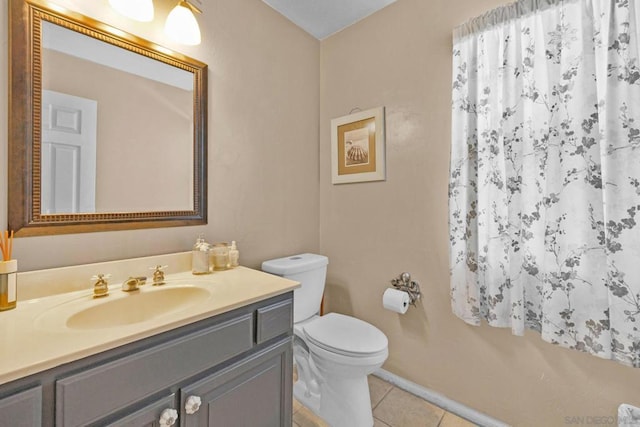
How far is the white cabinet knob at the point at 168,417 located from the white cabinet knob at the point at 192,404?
1.6 inches

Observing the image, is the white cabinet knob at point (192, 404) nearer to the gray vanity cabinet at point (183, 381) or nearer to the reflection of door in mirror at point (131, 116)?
the gray vanity cabinet at point (183, 381)

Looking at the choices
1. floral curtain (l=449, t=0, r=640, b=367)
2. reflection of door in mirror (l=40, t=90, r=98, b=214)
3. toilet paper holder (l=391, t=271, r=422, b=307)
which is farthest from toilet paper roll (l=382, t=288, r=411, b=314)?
reflection of door in mirror (l=40, t=90, r=98, b=214)

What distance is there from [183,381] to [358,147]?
5.43ft

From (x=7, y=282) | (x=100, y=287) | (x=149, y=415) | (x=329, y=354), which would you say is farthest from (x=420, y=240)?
(x=7, y=282)

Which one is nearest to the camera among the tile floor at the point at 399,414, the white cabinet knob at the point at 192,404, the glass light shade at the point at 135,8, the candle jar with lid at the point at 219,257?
the white cabinet knob at the point at 192,404

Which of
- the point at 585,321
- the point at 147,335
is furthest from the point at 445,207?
the point at 147,335

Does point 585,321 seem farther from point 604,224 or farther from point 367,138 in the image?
point 367,138

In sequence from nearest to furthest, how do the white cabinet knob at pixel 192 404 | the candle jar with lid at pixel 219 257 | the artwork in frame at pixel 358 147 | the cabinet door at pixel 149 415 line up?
the cabinet door at pixel 149 415, the white cabinet knob at pixel 192 404, the candle jar with lid at pixel 219 257, the artwork in frame at pixel 358 147

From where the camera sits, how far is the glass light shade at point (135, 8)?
1116 millimetres

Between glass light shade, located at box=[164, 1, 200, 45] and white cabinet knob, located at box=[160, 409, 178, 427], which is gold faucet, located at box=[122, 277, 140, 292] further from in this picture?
glass light shade, located at box=[164, 1, 200, 45]

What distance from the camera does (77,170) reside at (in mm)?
1090

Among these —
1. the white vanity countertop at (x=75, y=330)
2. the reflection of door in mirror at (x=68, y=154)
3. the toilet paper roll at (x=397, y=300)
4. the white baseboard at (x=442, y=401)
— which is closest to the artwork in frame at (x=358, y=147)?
the toilet paper roll at (x=397, y=300)

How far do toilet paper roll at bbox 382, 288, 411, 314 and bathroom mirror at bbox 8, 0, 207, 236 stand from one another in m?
1.19

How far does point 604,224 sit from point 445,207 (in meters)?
0.65
